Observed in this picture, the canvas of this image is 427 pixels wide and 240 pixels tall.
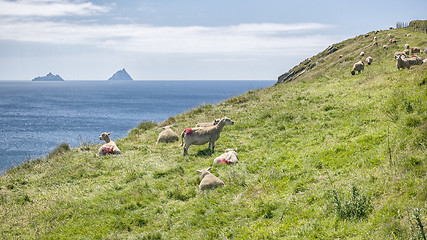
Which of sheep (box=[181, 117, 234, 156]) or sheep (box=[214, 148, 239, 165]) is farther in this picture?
A: sheep (box=[181, 117, 234, 156])

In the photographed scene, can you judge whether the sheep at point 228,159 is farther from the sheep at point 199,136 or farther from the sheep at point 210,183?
the sheep at point 199,136

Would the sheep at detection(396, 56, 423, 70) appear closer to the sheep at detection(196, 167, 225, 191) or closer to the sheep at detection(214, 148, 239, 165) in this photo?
the sheep at detection(214, 148, 239, 165)

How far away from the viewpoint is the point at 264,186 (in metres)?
11.6

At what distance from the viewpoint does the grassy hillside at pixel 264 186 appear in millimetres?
8250

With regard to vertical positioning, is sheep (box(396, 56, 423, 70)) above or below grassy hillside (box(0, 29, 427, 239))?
above

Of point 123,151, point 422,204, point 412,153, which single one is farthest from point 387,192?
point 123,151

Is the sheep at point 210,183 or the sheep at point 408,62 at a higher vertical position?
the sheep at point 408,62

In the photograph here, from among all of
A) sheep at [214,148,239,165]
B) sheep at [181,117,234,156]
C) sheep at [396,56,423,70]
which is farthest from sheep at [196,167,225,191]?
sheep at [396,56,423,70]

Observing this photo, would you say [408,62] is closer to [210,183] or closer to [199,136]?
[199,136]

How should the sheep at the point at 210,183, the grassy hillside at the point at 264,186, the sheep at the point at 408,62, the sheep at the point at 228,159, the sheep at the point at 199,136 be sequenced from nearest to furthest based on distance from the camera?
the grassy hillside at the point at 264,186 < the sheep at the point at 210,183 < the sheep at the point at 228,159 < the sheep at the point at 199,136 < the sheep at the point at 408,62

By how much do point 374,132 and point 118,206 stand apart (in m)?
10.9

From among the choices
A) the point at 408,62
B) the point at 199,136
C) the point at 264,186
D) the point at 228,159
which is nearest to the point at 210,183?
the point at 264,186

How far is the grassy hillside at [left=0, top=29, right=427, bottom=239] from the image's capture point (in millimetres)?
8250

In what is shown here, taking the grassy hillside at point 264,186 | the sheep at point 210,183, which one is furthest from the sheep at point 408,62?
the sheep at point 210,183
